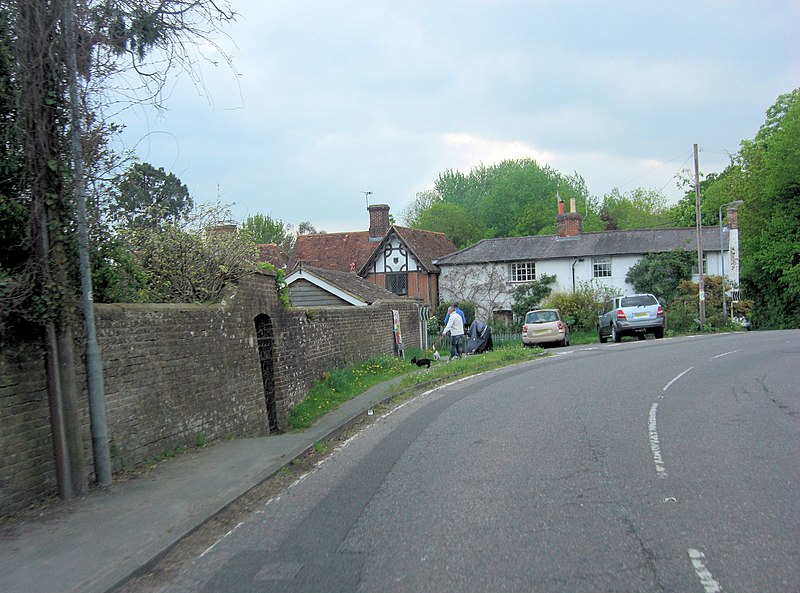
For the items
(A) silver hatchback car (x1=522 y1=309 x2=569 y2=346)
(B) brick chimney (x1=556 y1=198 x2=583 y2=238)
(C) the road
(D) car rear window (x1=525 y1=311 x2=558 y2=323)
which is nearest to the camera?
(C) the road

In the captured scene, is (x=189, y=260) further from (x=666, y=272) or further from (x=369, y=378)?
(x=666, y=272)

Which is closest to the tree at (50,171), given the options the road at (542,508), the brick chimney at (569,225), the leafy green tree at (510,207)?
the road at (542,508)

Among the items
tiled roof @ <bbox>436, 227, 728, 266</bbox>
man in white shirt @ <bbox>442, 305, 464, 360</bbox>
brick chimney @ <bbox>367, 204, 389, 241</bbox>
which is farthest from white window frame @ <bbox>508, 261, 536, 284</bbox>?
man in white shirt @ <bbox>442, 305, 464, 360</bbox>

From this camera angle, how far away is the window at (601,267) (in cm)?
4666

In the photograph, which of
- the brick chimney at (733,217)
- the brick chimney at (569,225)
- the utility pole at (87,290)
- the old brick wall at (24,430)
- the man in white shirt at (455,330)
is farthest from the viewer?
the brick chimney at (569,225)

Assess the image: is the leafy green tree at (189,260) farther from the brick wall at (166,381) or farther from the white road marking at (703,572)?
the white road marking at (703,572)

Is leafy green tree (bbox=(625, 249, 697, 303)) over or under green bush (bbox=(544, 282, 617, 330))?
over

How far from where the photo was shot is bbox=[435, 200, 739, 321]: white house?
46.3 m

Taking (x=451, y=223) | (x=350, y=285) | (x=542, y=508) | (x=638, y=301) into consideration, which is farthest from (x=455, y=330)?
(x=451, y=223)

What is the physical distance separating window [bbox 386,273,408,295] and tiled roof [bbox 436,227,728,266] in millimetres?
2710

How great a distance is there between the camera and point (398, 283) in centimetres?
4925

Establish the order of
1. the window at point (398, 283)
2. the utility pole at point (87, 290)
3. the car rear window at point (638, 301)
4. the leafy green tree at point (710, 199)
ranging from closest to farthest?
the utility pole at point (87, 290), the car rear window at point (638, 301), the window at point (398, 283), the leafy green tree at point (710, 199)

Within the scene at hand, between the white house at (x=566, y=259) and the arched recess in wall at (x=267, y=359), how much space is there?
35196 millimetres

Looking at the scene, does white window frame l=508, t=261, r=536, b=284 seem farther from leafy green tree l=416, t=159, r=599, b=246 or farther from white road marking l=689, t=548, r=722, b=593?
white road marking l=689, t=548, r=722, b=593
